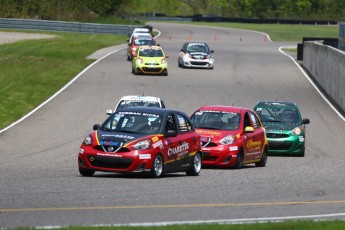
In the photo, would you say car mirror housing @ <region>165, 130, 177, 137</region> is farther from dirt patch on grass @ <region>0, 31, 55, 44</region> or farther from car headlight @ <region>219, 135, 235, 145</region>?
dirt patch on grass @ <region>0, 31, 55, 44</region>

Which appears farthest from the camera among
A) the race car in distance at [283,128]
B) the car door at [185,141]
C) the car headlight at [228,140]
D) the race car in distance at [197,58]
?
the race car in distance at [197,58]

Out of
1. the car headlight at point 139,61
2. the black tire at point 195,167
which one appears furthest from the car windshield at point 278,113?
the car headlight at point 139,61

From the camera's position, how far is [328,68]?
145 ft

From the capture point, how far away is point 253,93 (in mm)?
43062

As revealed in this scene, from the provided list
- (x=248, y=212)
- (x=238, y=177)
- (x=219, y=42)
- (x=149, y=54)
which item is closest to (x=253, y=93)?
(x=149, y=54)

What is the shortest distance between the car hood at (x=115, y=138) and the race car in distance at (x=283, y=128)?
903 cm

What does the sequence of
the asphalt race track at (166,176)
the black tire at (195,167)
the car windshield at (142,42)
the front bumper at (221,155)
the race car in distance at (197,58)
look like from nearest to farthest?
the asphalt race track at (166,176)
the black tire at (195,167)
the front bumper at (221,155)
the race car in distance at (197,58)
the car windshield at (142,42)

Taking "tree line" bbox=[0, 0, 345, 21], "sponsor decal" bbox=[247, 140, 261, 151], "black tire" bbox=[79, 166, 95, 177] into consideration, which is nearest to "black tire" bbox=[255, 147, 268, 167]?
"sponsor decal" bbox=[247, 140, 261, 151]

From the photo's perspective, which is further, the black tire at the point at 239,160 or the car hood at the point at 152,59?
the car hood at the point at 152,59

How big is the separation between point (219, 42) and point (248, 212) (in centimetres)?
6568

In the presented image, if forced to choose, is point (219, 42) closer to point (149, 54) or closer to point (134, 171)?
point (149, 54)

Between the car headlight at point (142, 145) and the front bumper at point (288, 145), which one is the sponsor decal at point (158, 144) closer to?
the car headlight at point (142, 145)

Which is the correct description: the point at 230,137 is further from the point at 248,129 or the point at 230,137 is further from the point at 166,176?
the point at 166,176

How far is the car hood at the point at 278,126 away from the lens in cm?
2675
